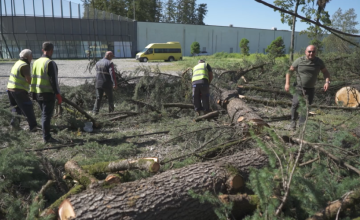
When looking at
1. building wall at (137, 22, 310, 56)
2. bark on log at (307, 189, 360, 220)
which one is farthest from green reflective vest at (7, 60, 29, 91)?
building wall at (137, 22, 310, 56)

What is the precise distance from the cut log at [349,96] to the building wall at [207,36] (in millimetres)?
39066

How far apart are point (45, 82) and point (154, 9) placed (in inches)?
2482

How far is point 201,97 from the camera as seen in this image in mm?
7293

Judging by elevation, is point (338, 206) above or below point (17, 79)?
below

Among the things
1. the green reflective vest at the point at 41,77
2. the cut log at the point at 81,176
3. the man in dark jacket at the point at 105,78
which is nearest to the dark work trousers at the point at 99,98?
the man in dark jacket at the point at 105,78

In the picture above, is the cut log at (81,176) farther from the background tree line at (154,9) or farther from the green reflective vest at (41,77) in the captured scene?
the background tree line at (154,9)

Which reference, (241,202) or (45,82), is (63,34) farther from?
(241,202)

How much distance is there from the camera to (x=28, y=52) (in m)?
5.61

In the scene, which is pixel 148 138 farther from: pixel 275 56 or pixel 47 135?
pixel 275 56

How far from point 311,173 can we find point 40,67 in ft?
14.8

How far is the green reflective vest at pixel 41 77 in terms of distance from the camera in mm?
5258

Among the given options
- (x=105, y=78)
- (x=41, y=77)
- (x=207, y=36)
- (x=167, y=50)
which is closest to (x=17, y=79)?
(x=41, y=77)

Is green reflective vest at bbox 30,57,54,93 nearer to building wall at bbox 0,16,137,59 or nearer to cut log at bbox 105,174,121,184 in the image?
cut log at bbox 105,174,121,184

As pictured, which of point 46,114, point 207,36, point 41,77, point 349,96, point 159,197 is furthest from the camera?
point 207,36
